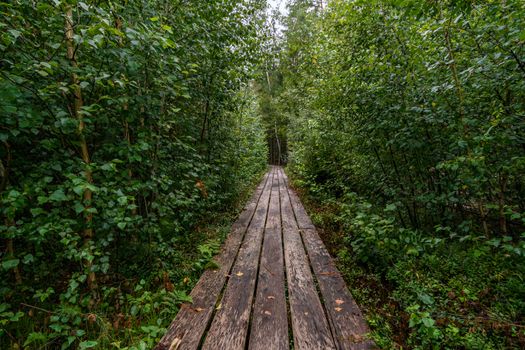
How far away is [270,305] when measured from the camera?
195 centimetres

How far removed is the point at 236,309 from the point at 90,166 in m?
1.69

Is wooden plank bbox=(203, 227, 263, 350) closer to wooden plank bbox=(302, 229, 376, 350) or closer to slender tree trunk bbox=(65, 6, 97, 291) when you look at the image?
Answer: wooden plank bbox=(302, 229, 376, 350)

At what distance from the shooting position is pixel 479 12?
208 cm

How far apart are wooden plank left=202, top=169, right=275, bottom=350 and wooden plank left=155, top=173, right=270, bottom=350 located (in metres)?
0.08

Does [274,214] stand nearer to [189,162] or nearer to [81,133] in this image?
[189,162]

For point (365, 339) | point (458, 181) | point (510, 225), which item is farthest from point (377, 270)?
point (510, 225)

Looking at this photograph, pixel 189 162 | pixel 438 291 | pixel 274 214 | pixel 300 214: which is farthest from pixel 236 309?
pixel 300 214

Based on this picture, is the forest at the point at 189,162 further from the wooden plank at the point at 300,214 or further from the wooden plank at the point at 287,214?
the wooden plank at the point at 287,214

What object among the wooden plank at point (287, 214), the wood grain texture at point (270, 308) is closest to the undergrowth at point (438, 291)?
the wood grain texture at point (270, 308)

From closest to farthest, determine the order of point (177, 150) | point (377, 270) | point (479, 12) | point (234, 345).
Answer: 1. point (234, 345)
2. point (479, 12)
3. point (377, 270)
4. point (177, 150)

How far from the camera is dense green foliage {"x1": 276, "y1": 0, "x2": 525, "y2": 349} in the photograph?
169 centimetres

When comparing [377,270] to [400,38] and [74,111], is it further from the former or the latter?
[74,111]

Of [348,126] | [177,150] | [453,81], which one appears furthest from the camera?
[348,126]

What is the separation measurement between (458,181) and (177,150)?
3459 millimetres
